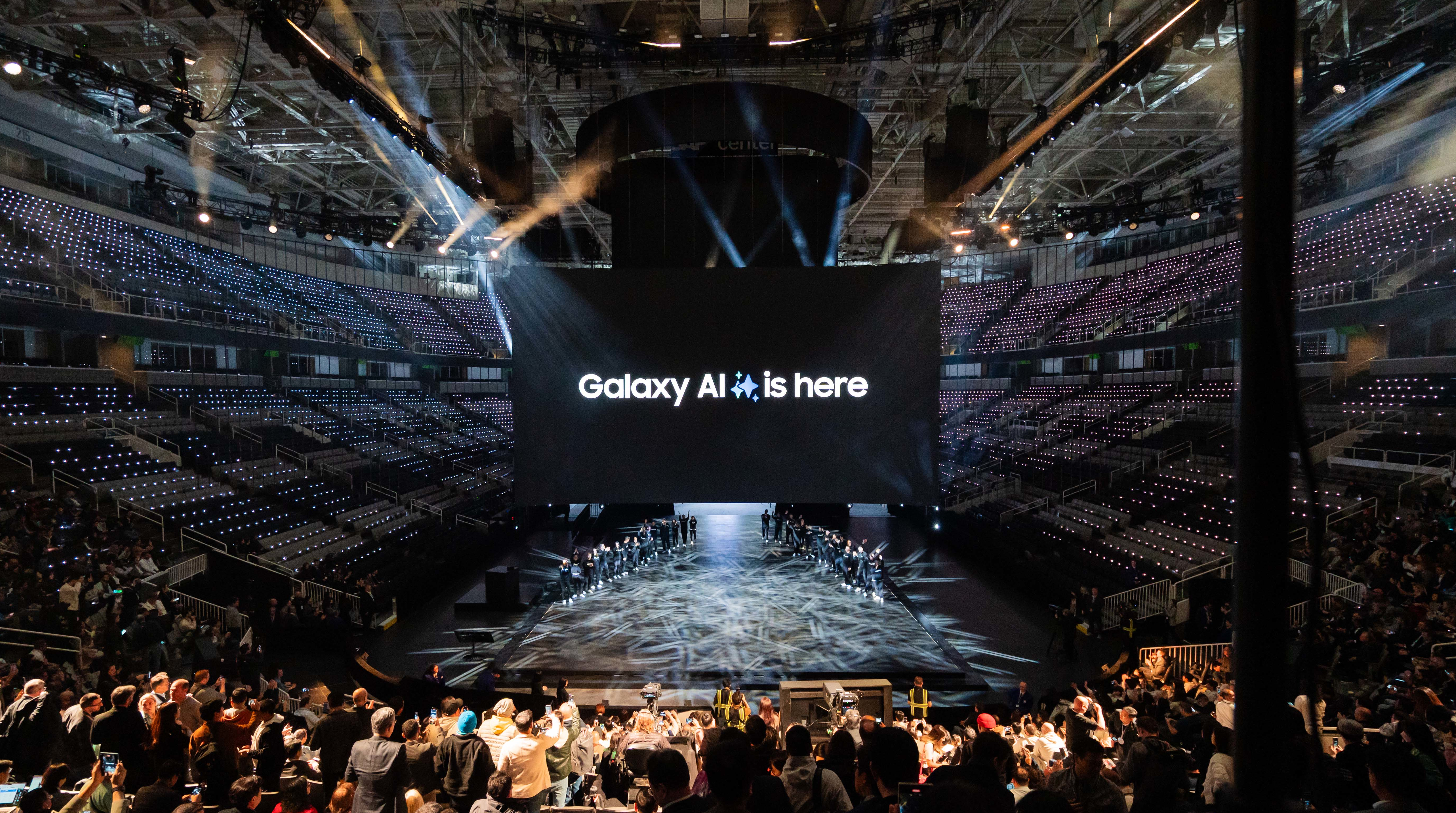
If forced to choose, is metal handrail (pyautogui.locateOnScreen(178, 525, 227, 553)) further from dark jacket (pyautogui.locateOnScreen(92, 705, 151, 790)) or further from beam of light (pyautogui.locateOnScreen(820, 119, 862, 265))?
beam of light (pyautogui.locateOnScreen(820, 119, 862, 265))

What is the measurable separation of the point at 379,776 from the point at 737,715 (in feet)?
11.9

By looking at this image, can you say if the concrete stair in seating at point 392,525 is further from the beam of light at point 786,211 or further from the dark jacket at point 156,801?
the beam of light at point 786,211

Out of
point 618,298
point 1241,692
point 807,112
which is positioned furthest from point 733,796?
point 807,112

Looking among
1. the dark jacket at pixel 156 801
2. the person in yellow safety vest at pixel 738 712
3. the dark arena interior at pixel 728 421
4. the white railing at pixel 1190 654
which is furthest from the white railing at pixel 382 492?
the white railing at pixel 1190 654

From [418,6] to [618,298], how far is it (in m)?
7.06

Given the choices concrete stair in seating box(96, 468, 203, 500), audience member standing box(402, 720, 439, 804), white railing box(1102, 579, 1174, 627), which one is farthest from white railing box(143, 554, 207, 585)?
white railing box(1102, 579, 1174, 627)

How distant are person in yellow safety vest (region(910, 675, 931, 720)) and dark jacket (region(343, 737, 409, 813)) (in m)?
5.60

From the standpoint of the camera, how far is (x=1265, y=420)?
836mm

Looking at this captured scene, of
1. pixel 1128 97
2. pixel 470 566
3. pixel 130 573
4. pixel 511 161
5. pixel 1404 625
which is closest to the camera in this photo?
pixel 511 161

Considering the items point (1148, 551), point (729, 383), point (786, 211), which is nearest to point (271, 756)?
point (729, 383)

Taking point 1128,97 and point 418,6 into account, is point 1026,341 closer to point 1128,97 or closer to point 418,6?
point 1128,97

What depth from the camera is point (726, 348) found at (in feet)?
13.3

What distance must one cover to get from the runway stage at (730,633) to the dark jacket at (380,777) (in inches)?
237

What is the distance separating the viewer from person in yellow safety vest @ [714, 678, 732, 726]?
707cm
